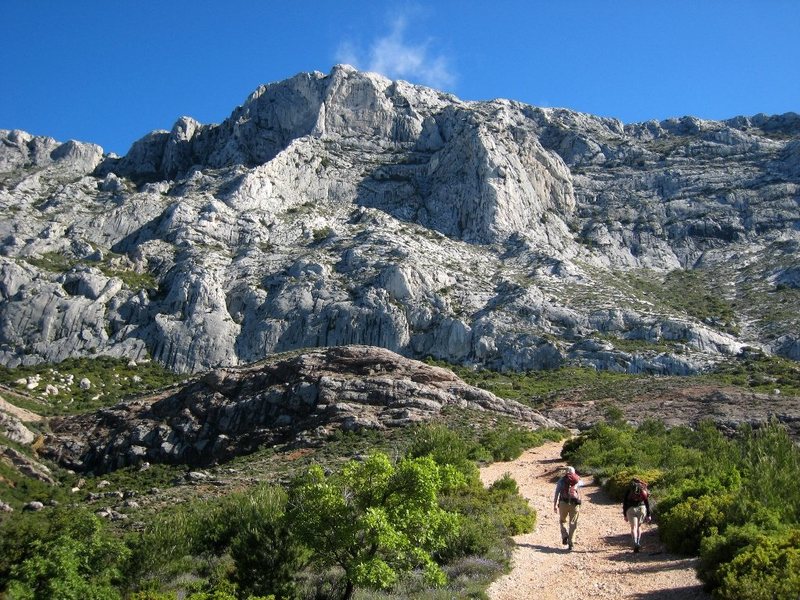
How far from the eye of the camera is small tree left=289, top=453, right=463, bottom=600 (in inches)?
505

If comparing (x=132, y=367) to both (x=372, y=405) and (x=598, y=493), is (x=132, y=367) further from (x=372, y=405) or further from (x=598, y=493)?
(x=598, y=493)

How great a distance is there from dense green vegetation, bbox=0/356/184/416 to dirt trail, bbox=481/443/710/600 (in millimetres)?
46977

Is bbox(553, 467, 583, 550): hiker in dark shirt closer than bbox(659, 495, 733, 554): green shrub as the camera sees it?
No

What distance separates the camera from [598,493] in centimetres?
2336

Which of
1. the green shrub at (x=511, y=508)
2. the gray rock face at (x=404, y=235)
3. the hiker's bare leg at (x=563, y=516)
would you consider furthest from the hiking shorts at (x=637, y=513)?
the gray rock face at (x=404, y=235)

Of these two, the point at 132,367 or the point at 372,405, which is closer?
the point at 372,405

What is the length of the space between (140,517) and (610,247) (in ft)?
253

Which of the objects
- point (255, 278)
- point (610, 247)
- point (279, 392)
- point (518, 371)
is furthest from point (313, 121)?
point (279, 392)

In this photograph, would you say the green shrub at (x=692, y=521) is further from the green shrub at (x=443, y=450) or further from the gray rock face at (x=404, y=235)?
the gray rock face at (x=404, y=235)

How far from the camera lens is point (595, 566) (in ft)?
48.4

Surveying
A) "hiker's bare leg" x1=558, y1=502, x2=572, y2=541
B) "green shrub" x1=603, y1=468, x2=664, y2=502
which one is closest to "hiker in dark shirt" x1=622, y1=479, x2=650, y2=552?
"hiker's bare leg" x1=558, y1=502, x2=572, y2=541

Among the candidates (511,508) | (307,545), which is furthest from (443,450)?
(307,545)

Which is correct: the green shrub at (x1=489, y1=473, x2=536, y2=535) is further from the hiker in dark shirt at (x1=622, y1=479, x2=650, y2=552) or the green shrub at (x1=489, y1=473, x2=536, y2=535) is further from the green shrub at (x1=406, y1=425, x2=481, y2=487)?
the hiker in dark shirt at (x1=622, y1=479, x2=650, y2=552)

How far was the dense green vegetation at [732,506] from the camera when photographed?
10883mm
